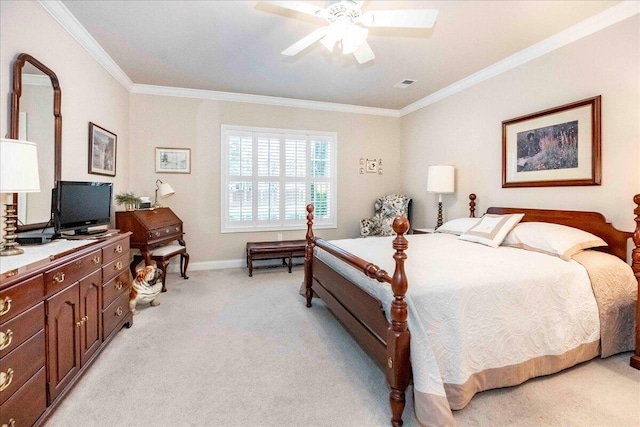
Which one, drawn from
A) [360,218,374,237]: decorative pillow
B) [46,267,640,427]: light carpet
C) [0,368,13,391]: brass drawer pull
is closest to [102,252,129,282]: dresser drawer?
[46,267,640,427]: light carpet

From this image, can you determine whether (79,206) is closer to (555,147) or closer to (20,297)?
(20,297)

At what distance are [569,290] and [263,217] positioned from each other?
395 centimetres

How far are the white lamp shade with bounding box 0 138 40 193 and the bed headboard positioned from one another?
4047mm

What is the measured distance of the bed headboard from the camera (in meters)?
2.48

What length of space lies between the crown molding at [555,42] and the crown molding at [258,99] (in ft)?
4.23

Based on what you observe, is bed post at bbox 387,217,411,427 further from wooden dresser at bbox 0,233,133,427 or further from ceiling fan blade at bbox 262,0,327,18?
wooden dresser at bbox 0,233,133,427

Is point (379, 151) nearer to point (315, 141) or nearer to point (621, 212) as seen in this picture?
point (315, 141)

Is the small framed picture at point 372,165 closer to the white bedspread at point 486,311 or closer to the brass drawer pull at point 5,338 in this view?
the white bedspread at point 486,311

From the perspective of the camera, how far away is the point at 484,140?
3.85 metres

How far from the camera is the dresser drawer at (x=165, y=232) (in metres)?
3.63

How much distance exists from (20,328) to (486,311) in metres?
2.34

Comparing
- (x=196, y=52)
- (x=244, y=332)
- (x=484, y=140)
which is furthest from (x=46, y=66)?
(x=484, y=140)

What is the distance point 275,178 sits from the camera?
5.02m

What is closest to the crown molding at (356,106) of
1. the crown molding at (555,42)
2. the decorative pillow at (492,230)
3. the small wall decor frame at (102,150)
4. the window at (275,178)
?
the crown molding at (555,42)
